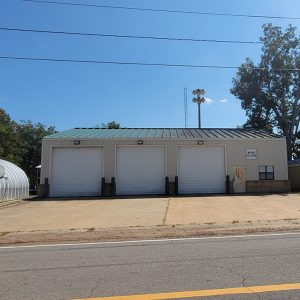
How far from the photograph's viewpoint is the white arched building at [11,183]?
26.9 m

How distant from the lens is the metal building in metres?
29.7

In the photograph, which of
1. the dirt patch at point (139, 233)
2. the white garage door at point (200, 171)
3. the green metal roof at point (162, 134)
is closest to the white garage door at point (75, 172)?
the green metal roof at point (162, 134)

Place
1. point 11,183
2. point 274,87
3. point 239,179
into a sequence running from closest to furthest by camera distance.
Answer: point 11,183 < point 239,179 < point 274,87

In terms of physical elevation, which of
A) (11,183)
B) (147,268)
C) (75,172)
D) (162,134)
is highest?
(162,134)

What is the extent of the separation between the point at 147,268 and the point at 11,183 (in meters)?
23.6

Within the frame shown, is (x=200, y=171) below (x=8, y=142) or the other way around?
below

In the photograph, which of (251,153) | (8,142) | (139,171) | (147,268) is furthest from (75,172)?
(8,142)

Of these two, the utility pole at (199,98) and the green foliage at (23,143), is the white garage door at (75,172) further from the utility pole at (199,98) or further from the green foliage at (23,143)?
the green foliage at (23,143)

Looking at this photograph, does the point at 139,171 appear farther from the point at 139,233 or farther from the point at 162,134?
the point at 139,233

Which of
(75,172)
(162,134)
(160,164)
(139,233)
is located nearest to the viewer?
(139,233)

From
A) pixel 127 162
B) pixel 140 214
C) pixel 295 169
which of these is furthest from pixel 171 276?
pixel 295 169

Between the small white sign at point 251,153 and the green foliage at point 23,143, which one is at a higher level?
the green foliage at point 23,143

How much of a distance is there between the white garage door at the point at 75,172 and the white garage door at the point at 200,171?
6.04 metres

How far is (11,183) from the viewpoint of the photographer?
93.7 feet
